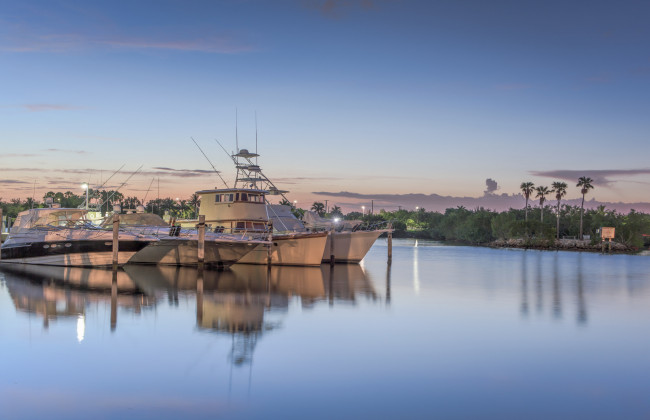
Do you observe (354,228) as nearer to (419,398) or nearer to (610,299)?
(610,299)

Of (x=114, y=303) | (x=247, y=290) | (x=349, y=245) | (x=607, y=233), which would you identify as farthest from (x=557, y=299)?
(x=607, y=233)

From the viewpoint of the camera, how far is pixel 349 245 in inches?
1677

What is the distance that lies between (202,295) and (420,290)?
11546 millimetres

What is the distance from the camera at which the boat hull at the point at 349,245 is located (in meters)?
41.3

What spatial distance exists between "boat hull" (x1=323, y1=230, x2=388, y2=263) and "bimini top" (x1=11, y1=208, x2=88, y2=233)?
16146mm

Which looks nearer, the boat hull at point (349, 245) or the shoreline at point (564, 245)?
the boat hull at point (349, 245)

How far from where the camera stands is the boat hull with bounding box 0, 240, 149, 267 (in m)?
31.5

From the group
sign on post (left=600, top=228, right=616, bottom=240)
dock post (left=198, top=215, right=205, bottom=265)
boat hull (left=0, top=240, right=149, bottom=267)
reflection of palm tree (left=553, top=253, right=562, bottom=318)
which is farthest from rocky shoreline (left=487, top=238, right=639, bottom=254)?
boat hull (left=0, top=240, right=149, bottom=267)

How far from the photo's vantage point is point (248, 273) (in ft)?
110

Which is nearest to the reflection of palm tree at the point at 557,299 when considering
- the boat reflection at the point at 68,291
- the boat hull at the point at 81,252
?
the boat reflection at the point at 68,291

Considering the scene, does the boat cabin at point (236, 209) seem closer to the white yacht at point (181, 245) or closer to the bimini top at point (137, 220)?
the white yacht at point (181, 245)

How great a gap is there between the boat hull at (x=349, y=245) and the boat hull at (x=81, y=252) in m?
13.8

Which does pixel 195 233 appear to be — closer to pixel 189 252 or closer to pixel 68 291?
pixel 189 252

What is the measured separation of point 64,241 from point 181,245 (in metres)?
6.47
